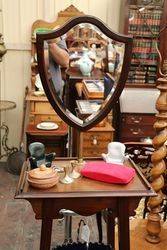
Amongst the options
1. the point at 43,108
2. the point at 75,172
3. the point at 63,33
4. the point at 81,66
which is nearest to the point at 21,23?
Answer: the point at 43,108

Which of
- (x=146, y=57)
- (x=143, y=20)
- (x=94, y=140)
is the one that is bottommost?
(x=94, y=140)

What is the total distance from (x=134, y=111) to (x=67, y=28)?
238 cm

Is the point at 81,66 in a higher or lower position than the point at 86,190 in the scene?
higher

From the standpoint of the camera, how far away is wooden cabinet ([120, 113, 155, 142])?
3570 mm

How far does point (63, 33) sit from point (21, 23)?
2.57 metres

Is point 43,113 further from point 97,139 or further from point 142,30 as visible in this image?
point 142,30

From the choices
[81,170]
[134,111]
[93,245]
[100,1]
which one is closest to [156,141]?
[81,170]

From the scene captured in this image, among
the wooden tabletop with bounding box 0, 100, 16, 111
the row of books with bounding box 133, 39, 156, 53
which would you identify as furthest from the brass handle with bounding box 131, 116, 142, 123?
the wooden tabletop with bounding box 0, 100, 16, 111

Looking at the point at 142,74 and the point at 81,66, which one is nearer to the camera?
the point at 81,66

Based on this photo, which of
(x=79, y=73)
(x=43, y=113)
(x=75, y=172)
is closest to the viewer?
(x=75, y=172)

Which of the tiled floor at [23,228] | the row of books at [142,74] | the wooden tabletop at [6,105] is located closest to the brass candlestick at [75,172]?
the tiled floor at [23,228]

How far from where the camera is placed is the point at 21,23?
365 centimetres

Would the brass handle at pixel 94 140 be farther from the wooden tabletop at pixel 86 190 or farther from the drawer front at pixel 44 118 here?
the wooden tabletop at pixel 86 190

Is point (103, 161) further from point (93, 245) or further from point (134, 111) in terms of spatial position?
point (134, 111)
